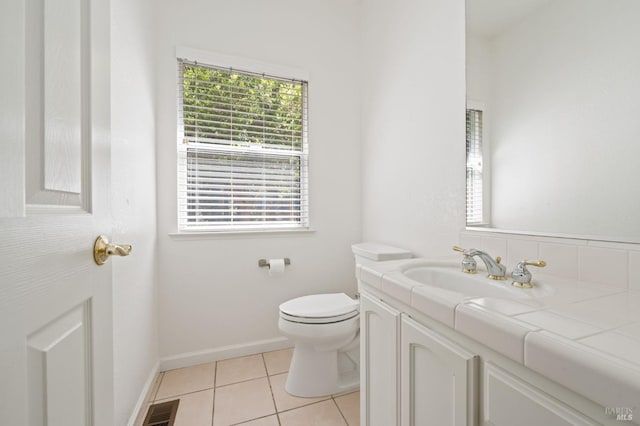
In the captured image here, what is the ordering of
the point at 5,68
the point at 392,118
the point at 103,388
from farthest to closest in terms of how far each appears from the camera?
the point at 392,118
the point at 103,388
the point at 5,68

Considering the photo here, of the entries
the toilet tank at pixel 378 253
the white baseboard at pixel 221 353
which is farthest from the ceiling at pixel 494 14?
the white baseboard at pixel 221 353

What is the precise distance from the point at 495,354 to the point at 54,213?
89 cm

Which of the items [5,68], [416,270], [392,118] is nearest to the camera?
[5,68]

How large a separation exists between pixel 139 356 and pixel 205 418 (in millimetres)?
455

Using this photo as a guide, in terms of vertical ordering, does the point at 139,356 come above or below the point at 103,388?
below

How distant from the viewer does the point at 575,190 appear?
0.82 m

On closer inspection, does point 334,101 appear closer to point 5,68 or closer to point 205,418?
point 5,68

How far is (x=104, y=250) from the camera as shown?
0.62 m

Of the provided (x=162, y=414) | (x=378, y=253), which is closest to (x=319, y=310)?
(x=378, y=253)

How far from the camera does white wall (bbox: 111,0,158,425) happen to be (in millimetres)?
1073

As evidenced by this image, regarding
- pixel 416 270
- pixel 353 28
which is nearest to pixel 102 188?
pixel 416 270

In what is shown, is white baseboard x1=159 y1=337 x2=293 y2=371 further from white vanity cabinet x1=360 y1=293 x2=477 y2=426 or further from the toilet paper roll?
white vanity cabinet x1=360 y1=293 x2=477 y2=426

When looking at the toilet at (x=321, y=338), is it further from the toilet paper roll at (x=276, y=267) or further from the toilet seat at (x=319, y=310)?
the toilet paper roll at (x=276, y=267)

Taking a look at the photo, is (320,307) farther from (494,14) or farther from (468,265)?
(494,14)
